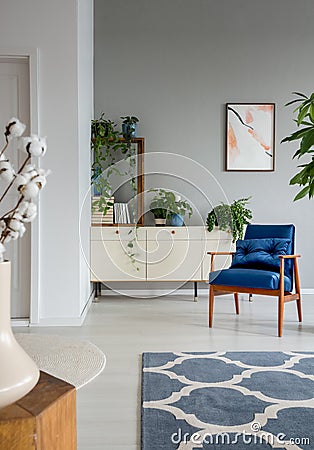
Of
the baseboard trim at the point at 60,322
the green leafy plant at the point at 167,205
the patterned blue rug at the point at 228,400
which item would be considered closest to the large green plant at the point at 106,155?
the green leafy plant at the point at 167,205

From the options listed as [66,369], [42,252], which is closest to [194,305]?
[42,252]

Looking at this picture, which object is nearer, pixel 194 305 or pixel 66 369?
pixel 66 369

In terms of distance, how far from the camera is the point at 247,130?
234 inches

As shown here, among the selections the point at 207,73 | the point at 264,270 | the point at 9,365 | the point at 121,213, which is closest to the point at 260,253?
the point at 264,270

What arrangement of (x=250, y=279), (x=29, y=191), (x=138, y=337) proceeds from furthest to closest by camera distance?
(x=250, y=279)
(x=138, y=337)
(x=29, y=191)

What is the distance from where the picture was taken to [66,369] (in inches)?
130

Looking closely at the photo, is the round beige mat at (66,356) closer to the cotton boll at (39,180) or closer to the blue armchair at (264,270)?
the blue armchair at (264,270)

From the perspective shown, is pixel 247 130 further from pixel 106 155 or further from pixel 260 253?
pixel 260 253

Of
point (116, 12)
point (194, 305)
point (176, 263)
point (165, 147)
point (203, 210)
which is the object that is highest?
point (116, 12)

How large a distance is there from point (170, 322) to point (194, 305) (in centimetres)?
81

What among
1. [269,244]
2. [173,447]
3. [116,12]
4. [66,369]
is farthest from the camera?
[116,12]

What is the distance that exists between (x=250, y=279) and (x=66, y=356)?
1.44 m

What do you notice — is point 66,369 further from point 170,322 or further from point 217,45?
point 217,45

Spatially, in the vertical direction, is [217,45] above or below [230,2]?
below
